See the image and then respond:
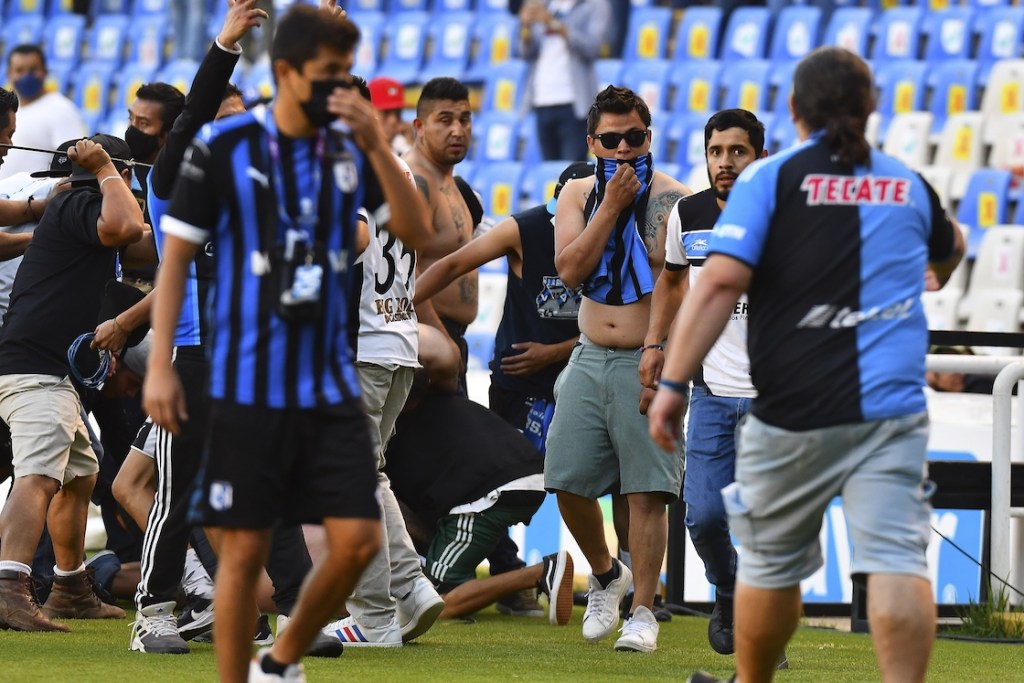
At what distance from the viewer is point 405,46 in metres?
18.9

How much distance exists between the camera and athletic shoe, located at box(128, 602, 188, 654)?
541cm

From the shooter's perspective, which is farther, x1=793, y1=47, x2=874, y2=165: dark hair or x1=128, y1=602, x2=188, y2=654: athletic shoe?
x1=128, y1=602, x2=188, y2=654: athletic shoe

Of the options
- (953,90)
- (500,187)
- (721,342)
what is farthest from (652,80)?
(721,342)

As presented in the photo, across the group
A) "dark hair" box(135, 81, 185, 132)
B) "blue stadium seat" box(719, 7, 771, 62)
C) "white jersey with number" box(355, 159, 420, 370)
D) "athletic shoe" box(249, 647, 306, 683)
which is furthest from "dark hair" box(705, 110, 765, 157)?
"blue stadium seat" box(719, 7, 771, 62)

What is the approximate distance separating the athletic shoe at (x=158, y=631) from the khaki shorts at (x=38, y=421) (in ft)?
2.79

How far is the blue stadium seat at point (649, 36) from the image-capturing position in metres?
17.3

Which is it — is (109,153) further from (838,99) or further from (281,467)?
(838,99)

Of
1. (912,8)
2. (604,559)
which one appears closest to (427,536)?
(604,559)

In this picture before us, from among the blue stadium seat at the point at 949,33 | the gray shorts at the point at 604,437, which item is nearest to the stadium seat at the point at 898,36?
the blue stadium seat at the point at 949,33

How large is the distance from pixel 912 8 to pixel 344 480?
1316 cm

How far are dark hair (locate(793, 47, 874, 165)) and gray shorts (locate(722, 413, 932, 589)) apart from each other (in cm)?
68

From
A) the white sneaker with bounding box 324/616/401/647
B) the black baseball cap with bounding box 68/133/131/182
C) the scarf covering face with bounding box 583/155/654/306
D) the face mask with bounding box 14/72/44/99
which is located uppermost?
the face mask with bounding box 14/72/44/99

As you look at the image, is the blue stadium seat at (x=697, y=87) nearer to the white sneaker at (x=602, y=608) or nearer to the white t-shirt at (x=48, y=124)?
the white t-shirt at (x=48, y=124)

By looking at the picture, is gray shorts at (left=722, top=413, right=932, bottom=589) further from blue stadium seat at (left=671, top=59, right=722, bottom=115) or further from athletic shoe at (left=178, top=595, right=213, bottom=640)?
blue stadium seat at (left=671, top=59, right=722, bottom=115)
